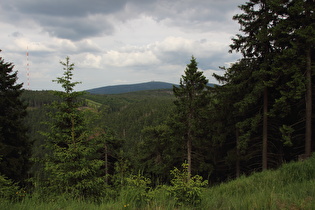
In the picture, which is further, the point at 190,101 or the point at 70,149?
the point at 190,101

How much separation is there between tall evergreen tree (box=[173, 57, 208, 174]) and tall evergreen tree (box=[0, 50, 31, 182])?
14216 millimetres

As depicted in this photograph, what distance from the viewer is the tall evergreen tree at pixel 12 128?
53.1 ft

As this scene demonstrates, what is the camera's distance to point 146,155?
90.9 feet

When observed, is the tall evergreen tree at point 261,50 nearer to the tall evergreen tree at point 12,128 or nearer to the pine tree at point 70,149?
the pine tree at point 70,149

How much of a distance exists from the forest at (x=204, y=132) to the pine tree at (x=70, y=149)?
5cm

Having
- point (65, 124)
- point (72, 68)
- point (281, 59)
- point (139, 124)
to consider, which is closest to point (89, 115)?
point (65, 124)

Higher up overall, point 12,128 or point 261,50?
point 261,50

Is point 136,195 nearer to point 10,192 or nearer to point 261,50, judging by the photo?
point 10,192

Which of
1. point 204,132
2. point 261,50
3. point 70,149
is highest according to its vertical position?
point 261,50

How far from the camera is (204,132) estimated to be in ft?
65.4

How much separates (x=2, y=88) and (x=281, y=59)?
21824mm

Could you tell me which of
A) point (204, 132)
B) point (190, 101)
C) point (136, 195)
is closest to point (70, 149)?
point (136, 195)

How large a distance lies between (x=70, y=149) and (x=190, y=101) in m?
12.5

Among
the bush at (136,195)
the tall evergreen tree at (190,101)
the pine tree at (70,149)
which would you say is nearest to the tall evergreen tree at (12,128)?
the pine tree at (70,149)
